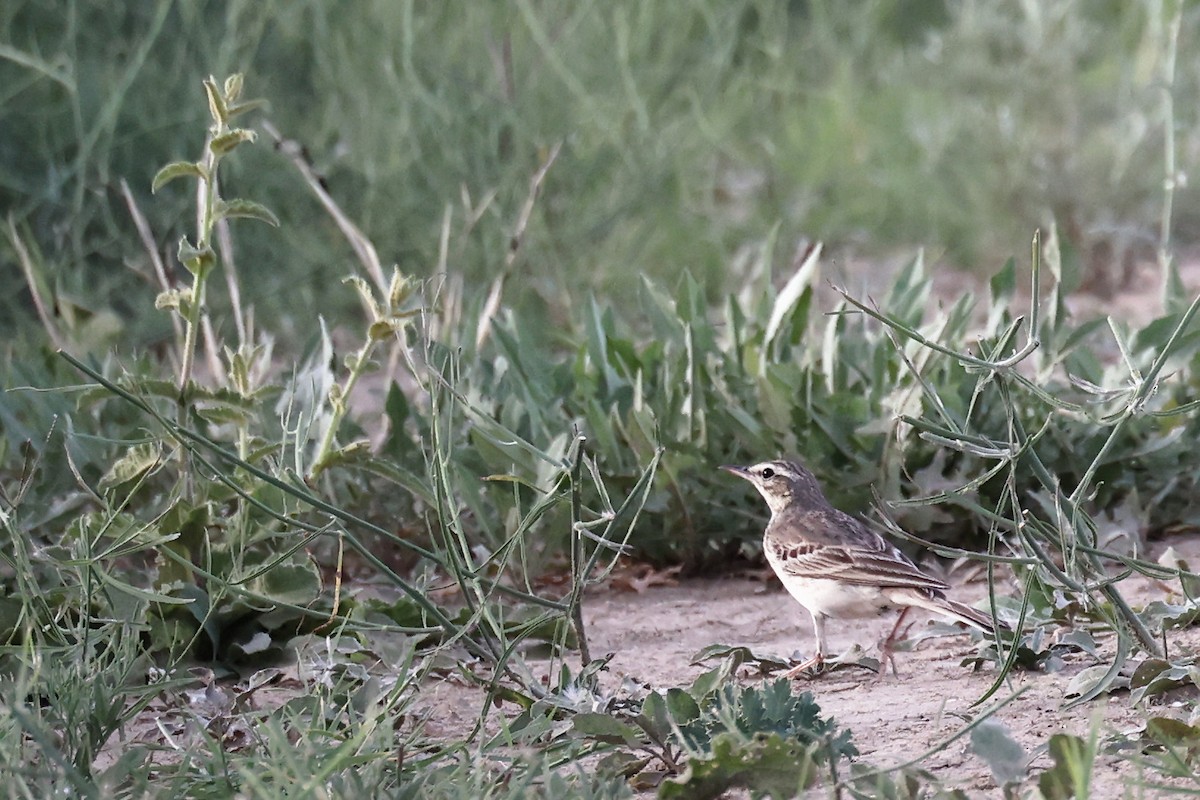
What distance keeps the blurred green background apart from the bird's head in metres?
1.09

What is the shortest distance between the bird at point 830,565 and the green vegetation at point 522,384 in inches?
6.5

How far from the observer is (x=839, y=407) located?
394cm

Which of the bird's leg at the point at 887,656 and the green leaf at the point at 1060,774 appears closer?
the green leaf at the point at 1060,774

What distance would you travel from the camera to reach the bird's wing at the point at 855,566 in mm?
3256

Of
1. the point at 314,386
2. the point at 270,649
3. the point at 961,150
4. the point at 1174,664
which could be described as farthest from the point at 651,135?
the point at 1174,664

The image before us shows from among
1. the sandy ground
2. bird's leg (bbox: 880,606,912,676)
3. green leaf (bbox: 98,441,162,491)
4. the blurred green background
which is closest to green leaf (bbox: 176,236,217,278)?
green leaf (bbox: 98,441,162,491)

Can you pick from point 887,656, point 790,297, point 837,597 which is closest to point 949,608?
point 887,656

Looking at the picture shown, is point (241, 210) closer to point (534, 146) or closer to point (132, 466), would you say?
point (132, 466)

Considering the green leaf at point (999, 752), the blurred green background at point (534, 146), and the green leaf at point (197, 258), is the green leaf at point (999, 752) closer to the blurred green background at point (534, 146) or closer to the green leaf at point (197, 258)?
the green leaf at point (197, 258)

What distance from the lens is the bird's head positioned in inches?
142

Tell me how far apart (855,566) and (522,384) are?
3.82 ft

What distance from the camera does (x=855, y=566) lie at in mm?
3365

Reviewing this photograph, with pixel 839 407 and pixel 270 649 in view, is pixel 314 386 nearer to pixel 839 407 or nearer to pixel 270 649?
pixel 270 649

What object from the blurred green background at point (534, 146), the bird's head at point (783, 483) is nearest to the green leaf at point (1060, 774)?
the bird's head at point (783, 483)
